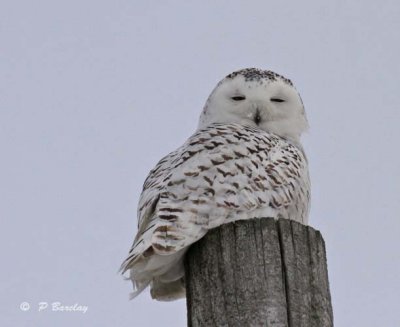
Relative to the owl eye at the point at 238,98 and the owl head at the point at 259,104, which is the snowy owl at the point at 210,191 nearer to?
the owl head at the point at 259,104

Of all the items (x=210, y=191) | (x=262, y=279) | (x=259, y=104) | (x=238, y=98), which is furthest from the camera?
(x=238, y=98)

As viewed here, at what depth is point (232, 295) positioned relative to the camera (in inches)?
98.3

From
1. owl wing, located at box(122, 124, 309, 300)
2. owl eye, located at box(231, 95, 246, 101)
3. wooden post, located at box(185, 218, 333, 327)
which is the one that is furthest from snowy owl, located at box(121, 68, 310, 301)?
wooden post, located at box(185, 218, 333, 327)

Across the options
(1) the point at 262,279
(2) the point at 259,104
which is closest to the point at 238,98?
(2) the point at 259,104

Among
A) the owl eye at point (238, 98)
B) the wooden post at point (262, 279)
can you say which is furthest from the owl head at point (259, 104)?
the wooden post at point (262, 279)

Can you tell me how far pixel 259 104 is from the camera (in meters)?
5.13

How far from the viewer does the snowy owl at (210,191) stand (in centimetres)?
333

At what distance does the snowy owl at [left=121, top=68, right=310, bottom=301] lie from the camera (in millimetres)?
3328

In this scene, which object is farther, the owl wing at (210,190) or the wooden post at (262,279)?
the owl wing at (210,190)

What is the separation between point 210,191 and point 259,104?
1.53m

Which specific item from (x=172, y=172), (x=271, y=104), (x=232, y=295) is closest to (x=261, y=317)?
(x=232, y=295)

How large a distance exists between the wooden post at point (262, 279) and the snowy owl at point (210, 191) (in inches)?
18.1

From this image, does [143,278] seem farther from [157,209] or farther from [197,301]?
[197,301]

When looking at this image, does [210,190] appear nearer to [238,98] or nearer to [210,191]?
[210,191]
